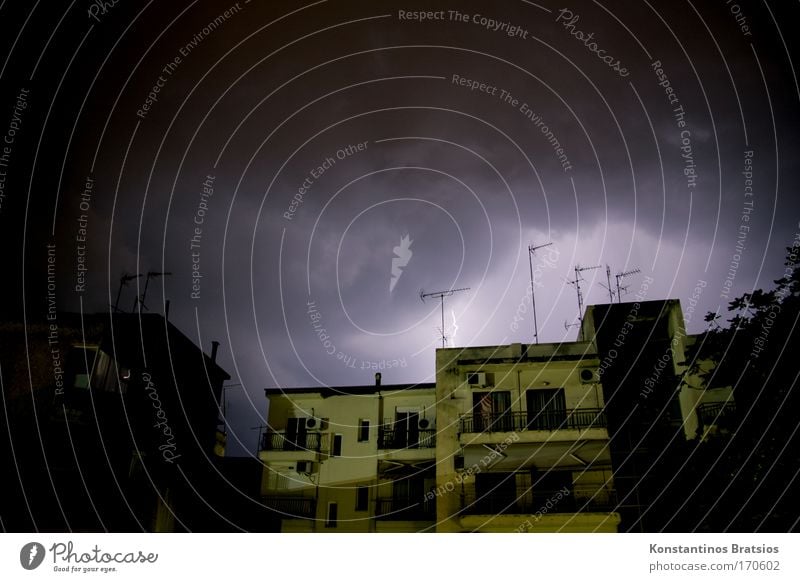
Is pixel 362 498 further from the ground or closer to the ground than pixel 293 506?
further from the ground

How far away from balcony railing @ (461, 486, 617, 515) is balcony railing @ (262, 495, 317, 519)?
626 centimetres

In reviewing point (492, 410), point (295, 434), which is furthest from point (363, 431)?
point (492, 410)

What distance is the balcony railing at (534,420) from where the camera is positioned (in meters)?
18.6

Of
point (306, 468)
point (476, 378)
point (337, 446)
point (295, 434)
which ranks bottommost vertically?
point (306, 468)

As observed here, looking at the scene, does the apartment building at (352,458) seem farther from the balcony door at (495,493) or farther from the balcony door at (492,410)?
the balcony door at (495,493)

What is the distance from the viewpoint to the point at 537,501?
18.3 m

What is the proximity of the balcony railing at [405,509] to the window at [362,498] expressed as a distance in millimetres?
599

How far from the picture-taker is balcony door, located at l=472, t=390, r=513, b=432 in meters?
19.3

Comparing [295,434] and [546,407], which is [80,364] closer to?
[295,434]

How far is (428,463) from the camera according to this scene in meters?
20.8

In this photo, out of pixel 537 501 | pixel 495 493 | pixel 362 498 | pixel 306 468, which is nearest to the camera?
pixel 537 501

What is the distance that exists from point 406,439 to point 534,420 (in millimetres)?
5331
